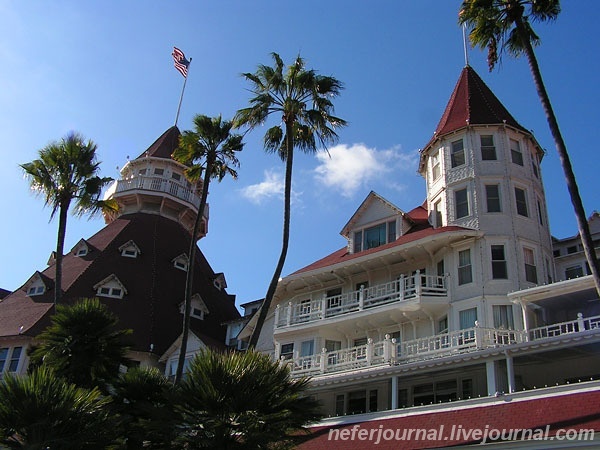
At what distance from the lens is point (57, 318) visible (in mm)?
25500

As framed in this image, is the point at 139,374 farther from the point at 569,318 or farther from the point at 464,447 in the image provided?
the point at 569,318

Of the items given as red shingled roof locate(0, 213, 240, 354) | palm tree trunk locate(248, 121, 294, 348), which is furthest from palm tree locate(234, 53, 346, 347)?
red shingled roof locate(0, 213, 240, 354)

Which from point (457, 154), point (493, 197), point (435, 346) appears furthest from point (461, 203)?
point (435, 346)

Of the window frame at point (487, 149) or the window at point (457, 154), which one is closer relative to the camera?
the window frame at point (487, 149)

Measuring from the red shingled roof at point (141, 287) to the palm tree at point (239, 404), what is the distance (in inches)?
838

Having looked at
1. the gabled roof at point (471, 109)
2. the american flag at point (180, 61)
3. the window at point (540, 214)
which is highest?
the american flag at point (180, 61)

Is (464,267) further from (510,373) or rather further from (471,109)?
(471,109)

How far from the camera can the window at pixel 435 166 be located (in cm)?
3212

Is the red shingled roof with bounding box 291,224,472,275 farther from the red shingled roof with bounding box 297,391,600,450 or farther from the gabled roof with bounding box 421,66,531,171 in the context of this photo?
the red shingled roof with bounding box 297,391,600,450

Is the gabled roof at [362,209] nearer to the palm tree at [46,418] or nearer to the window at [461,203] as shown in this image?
the window at [461,203]

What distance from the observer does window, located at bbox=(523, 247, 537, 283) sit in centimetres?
2753

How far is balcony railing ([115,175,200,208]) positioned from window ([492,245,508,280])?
100ft

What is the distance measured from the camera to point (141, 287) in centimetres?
4325

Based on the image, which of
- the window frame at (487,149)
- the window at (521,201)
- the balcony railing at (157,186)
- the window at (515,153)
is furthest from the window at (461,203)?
the balcony railing at (157,186)
